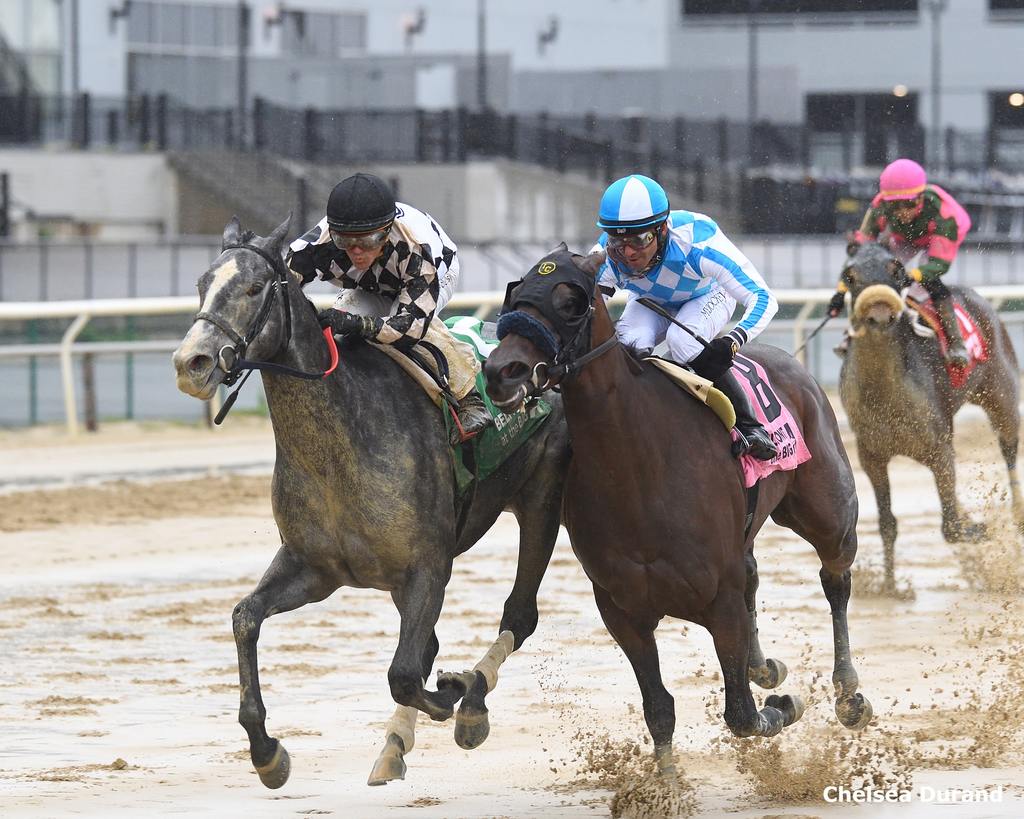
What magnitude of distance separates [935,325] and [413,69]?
85.5 ft

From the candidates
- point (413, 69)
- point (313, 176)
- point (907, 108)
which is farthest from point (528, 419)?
point (907, 108)

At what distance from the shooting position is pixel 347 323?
526cm

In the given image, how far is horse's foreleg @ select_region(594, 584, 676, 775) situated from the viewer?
17.4 feet

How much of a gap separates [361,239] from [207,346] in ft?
2.54

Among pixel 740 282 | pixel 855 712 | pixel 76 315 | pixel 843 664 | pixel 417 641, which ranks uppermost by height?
pixel 740 282

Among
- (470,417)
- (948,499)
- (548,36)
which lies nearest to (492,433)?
(470,417)

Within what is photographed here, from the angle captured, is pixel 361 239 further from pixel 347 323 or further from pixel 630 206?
pixel 630 206

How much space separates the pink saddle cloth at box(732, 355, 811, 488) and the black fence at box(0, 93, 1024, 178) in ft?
72.3

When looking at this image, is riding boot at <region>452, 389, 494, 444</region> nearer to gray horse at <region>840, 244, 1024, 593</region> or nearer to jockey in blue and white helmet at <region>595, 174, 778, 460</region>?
jockey in blue and white helmet at <region>595, 174, 778, 460</region>

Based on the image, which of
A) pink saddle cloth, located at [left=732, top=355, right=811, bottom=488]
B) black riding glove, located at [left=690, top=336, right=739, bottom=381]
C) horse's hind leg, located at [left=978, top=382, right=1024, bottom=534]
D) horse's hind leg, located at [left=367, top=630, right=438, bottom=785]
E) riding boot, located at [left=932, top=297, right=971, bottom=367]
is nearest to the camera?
horse's hind leg, located at [left=367, top=630, right=438, bottom=785]

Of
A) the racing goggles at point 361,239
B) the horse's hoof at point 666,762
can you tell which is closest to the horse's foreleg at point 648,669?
the horse's hoof at point 666,762

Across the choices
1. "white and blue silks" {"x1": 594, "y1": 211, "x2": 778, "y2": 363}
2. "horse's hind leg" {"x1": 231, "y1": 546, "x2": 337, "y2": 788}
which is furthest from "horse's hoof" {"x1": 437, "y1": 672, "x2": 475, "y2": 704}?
"white and blue silks" {"x1": 594, "y1": 211, "x2": 778, "y2": 363}

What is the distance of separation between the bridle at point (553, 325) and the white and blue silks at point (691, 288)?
799 millimetres

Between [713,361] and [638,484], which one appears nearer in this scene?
[638,484]
